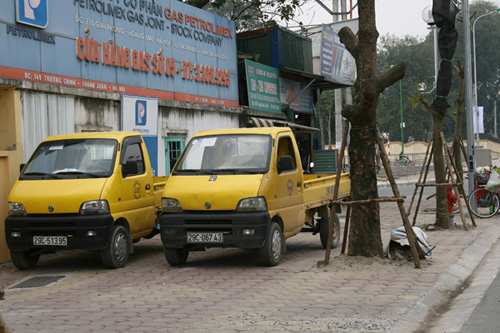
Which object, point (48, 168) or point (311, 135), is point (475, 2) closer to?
point (311, 135)

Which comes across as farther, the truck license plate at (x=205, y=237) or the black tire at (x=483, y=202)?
the black tire at (x=483, y=202)

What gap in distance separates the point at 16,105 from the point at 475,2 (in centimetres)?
9912

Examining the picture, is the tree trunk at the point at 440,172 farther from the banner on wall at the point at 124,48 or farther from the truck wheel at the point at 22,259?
the truck wheel at the point at 22,259

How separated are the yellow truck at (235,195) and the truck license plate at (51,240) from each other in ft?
4.77

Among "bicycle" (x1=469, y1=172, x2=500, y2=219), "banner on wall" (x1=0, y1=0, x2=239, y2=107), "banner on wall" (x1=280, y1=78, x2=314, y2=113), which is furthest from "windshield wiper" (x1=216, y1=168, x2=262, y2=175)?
"banner on wall" (x1=280, y1=78, x2=314, y2=113)

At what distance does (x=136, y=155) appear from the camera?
37.9ft

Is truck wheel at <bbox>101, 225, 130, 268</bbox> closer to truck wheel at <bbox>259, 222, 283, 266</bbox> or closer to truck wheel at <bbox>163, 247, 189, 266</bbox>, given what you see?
truck wheel at <bbox>163, 247, 189, 266</bbox>

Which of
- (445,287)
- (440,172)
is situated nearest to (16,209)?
(445,287)

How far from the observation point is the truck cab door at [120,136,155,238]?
10.9 m

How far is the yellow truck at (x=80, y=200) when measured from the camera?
10023 mm

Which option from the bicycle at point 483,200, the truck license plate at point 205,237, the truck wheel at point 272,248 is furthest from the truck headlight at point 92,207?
the bicycle at point 483,200

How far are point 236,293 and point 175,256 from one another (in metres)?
2.42

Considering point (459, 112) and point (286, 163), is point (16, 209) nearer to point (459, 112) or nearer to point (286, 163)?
point (286, 163)

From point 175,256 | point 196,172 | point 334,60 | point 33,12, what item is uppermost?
point 334,60
